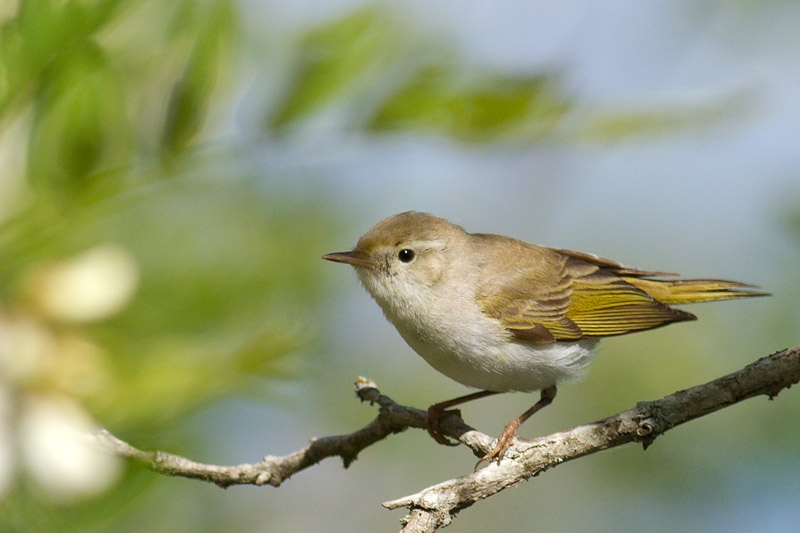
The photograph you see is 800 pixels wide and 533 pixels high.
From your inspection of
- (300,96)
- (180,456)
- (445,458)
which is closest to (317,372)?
(180,456)

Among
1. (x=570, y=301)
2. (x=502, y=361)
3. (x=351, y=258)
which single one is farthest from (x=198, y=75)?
(x=570, y=301)

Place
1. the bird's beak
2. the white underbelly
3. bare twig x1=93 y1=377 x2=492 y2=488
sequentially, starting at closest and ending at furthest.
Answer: bare twig x1=93 y1=377 x2=492 y2=488
the bird's beak
the white underbelly

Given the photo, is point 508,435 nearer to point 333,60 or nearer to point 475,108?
point 475,108

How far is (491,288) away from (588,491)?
167 cm

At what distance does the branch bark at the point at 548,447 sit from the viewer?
161 centimetres

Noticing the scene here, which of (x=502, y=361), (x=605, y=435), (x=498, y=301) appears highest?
(x=498, y=301)

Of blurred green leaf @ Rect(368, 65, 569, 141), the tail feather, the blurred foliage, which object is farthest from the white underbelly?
blurred green leaf @ Rect(368, 65, 569, 141)

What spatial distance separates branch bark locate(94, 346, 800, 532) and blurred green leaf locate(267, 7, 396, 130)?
0.80m

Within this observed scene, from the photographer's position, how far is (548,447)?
75.9 inches

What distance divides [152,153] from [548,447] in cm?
114

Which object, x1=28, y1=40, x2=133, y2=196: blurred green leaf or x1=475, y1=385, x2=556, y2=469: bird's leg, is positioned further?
x1=475, y1=385, x2=556, y2=469: bird's leg

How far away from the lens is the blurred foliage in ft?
4.76

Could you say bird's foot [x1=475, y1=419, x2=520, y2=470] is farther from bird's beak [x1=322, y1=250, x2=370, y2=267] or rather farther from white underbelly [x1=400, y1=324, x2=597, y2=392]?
bird's beak [x1=322, y1=250, x2=370, y2=267]

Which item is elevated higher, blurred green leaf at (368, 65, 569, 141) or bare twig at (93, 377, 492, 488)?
blurred green leaf at (368, 65, 569, 141)
